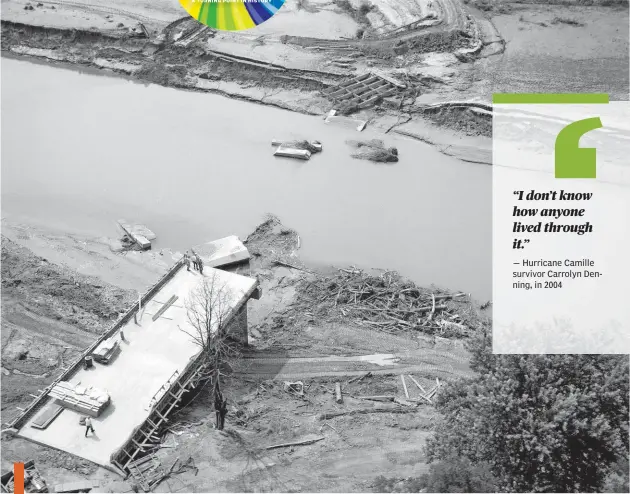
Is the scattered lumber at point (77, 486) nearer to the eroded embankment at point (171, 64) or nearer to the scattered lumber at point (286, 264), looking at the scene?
the scattered lumber at point (286, 264)

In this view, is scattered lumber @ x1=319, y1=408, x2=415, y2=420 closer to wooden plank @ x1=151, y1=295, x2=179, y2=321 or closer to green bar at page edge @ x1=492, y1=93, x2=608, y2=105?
wooden plank @ x1=151, y1=295, x2=179, y2=321

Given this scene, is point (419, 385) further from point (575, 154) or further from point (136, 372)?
point (575, 154)

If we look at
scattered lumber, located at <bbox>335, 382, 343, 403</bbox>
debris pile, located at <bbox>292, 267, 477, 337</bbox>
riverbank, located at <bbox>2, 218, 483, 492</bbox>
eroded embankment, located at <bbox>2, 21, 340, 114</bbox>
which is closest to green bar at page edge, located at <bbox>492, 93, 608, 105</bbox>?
eroded embankment, located at <bbox>2, 21, 340, 114</bbox>

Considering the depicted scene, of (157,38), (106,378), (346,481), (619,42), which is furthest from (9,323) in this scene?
(619,42)

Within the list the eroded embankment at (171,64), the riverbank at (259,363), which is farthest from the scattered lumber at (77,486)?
the eroded embankment at (171,64)

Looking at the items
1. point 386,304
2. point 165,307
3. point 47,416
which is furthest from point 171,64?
point 47,416

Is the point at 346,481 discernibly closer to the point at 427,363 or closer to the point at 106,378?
the point at 427,363

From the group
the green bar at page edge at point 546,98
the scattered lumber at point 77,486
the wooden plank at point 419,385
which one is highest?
the green bar at page edge at point 546,98
